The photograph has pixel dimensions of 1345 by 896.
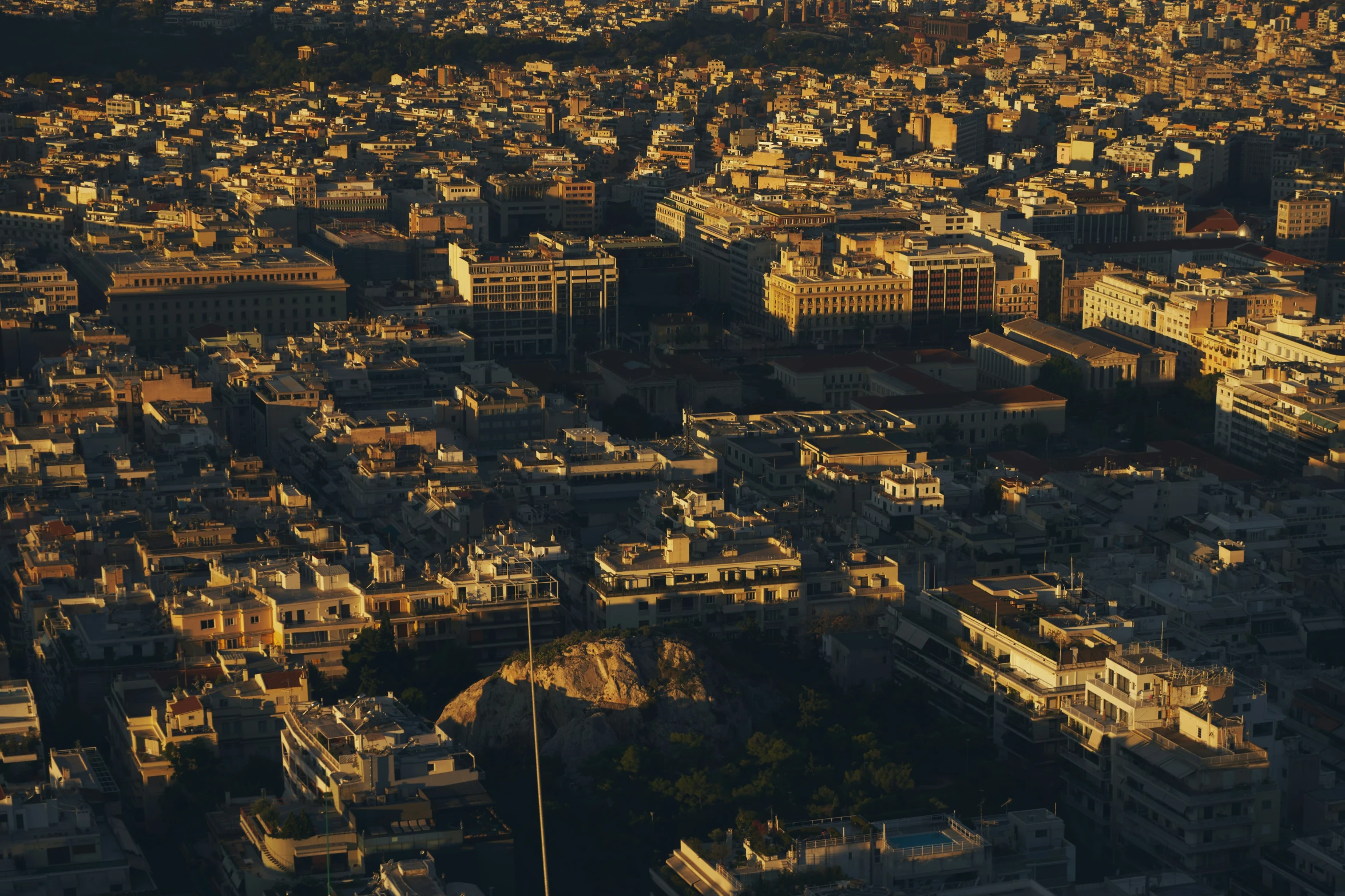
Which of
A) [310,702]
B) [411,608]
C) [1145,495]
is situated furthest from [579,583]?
[1145,495]

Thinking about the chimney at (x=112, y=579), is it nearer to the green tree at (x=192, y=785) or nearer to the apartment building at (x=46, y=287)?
the green tree at (x=192, y=785)

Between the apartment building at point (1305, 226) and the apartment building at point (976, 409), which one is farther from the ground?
the apartment building at point (976, 409)

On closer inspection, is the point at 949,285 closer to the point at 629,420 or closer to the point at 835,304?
the point at 835,304

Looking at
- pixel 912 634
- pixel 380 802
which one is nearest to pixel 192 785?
pixel 380 802

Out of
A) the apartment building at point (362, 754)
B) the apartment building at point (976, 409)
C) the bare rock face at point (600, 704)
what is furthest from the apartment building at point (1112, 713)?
the apartment building at point (976, 409)

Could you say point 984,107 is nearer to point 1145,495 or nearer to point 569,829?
point 1145,495

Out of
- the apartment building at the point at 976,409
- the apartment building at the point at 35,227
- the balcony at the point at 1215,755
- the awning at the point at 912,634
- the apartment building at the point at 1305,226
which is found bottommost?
the apartment building at the point at 1305,226
